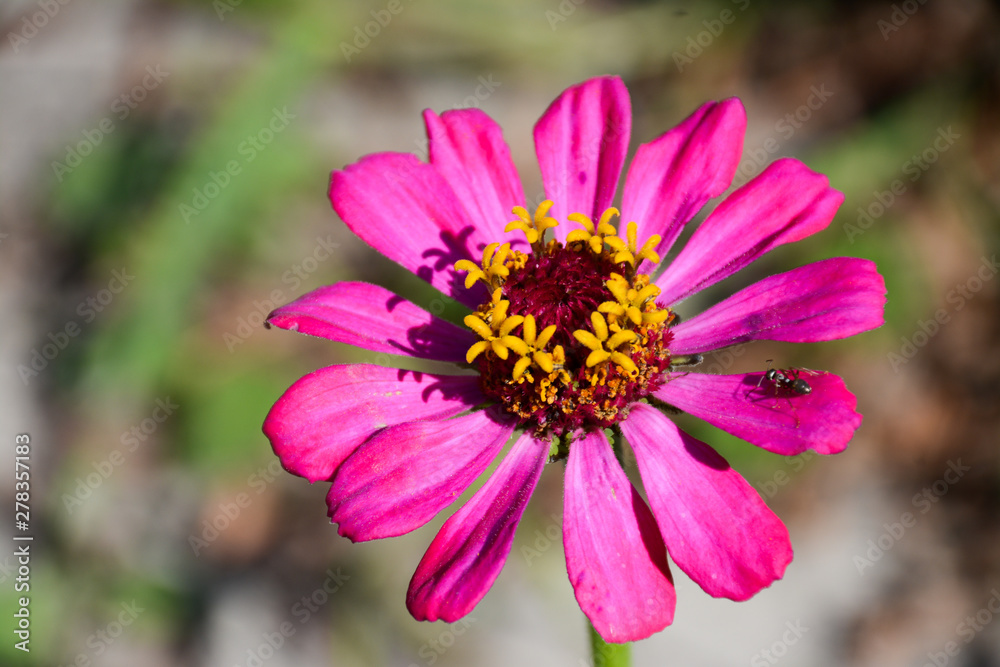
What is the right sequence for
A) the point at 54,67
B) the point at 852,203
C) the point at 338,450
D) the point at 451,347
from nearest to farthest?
1. the point at 338,450
2. the point at 451,347
3. the point at 852,203
4. the point at 54,67

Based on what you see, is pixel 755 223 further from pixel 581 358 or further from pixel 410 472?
pixel 410 472

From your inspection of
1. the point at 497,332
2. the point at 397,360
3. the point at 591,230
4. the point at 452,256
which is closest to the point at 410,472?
the point at 497,332

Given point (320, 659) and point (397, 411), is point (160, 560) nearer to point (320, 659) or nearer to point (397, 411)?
point (320, 659)

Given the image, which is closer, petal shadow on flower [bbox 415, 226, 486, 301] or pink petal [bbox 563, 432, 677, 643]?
pink petal [bbox 563, 432, 677, 643]

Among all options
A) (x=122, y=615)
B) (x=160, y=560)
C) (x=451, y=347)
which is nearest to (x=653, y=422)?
(x=451, y=347)

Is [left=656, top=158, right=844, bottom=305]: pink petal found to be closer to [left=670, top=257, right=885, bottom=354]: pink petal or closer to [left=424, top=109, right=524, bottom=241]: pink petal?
[left=670, top=257, right=885, bottom=354]: pink petal

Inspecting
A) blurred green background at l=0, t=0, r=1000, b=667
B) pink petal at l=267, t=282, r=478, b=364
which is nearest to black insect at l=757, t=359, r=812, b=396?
pink petal at l=267, t=282, r=478, b=364

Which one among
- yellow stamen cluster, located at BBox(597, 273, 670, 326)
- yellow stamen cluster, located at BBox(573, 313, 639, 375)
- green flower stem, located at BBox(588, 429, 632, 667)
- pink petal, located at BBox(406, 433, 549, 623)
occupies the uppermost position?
yellow stamen cluster, located at BBox(597, 273, 670, 326)
